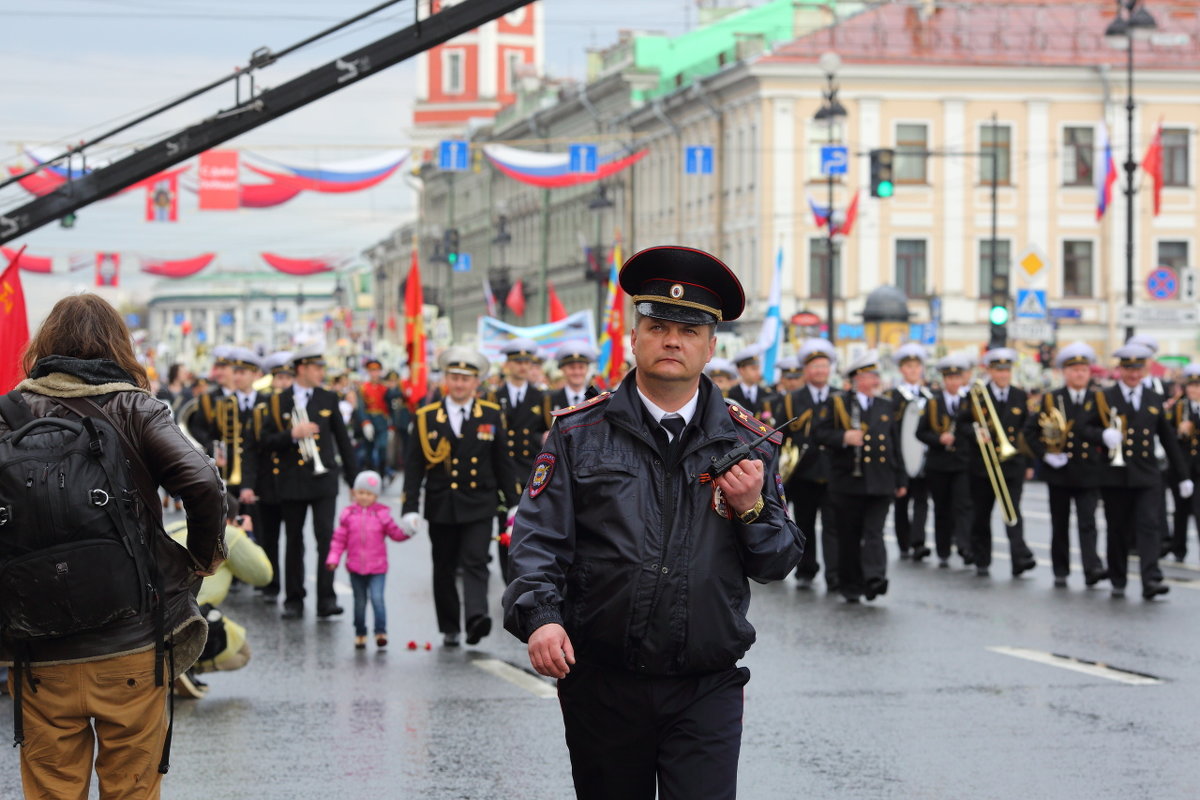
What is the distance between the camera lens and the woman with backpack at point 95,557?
222 inches

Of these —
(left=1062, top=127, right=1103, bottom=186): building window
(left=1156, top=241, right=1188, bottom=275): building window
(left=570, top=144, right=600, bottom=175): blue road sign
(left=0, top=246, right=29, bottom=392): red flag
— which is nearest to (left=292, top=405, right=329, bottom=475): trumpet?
(left=0, top=246, right=29, bottom=392): red flag

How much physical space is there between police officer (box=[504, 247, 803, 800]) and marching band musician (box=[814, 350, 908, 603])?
10167 millimetres

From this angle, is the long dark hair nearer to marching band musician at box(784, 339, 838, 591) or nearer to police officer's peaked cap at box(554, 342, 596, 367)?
marching band musician at box(784, 339, 838, 591)

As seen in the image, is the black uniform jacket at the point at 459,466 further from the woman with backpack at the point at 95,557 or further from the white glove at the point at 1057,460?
the woman with backpack at the point at 95,557

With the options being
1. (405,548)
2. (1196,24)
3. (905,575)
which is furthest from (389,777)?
(1196,24)

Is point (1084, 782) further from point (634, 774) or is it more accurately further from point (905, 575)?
point (905, 575)

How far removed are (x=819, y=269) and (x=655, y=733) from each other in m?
58.2

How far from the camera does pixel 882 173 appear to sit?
1414 inches

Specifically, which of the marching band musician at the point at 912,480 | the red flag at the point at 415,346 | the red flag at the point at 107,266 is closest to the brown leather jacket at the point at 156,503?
the marching band musician at the point at 912,480

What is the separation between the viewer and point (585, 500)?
17.5 ft

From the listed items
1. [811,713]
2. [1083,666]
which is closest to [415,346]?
[1083,666]

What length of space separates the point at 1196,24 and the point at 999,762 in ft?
205

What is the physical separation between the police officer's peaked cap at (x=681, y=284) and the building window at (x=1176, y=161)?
200 ft

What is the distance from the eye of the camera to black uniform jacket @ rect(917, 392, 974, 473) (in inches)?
739
